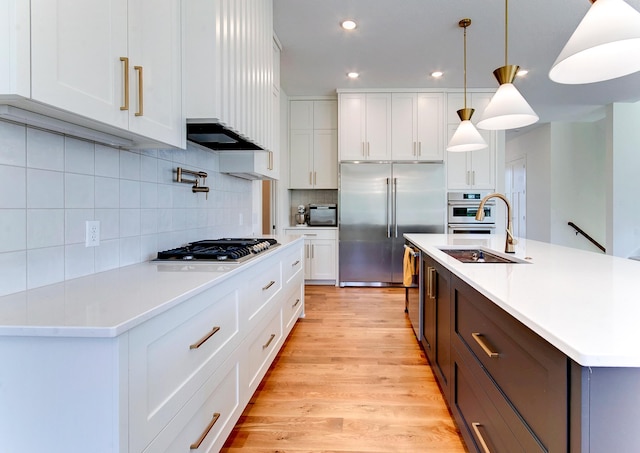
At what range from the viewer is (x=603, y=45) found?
1.23 m

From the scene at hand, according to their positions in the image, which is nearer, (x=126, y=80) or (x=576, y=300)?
(x=576, y=300)

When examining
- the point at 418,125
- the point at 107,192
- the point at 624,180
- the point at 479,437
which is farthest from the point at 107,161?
the point at 624,180

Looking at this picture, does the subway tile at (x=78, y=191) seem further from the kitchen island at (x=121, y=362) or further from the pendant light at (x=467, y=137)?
the pendant light at (x=467, y=137)

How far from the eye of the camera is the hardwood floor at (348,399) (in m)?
1.61

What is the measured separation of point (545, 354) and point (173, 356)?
3.34ft

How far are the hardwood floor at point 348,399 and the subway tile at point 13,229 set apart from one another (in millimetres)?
1224

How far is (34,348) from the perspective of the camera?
0.79 m

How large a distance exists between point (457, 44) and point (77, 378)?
4.05 metres

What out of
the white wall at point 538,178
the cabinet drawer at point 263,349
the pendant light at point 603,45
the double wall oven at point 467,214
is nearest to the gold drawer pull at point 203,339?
the cabinet drawer at point 263,349

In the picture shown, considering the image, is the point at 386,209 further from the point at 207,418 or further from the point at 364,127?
the point at 207,418

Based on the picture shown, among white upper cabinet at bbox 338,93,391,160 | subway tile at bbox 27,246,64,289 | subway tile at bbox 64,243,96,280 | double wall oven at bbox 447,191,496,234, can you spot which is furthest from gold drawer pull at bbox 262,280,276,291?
double wall oven at bbox 447,191,496,234

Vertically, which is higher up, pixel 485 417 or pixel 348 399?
pixel 485 417

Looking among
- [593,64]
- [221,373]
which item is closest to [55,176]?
[221,373]

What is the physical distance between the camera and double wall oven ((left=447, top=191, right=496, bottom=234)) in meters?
4.76
